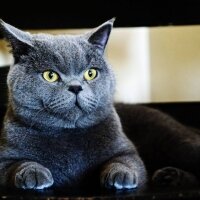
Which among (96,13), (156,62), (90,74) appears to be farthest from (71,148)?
(156,62)

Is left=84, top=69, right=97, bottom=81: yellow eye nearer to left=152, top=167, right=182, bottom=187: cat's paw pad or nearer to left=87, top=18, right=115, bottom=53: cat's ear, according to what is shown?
left=87, top=18, right=115, bottom=53: cat's ear

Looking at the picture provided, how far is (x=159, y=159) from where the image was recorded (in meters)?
1.31

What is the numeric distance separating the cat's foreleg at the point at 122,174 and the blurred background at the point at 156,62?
894 mm

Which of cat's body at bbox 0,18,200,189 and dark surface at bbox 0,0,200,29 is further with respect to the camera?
dark surface at bbox 0,0,200,29

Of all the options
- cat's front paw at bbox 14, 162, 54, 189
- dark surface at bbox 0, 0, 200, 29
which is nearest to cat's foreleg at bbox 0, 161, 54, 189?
cat's front paw at bbox 14, 162, 54, 189

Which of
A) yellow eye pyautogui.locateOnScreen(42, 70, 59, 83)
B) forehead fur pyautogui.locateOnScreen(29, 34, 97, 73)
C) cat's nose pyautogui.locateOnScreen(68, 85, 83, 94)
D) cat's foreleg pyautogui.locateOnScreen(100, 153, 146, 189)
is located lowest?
cat's foreleg pyautogui.locateOnScreen(100, 153, 146, 189)

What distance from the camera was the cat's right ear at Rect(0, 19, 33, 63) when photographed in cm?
98

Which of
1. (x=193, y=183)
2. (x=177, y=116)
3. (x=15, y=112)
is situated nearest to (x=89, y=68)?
(x=15, y=112)

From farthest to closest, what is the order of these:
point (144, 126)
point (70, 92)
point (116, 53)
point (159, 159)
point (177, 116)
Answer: point (116, 53), point (177, 116), point (144, 126), point (159, 159), point (70, 92)

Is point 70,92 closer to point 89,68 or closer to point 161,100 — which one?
point 89,68

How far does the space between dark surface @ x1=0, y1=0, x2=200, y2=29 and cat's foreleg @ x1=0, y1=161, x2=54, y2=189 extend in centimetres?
62

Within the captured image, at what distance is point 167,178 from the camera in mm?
1029

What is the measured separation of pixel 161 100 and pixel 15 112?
1.01 m

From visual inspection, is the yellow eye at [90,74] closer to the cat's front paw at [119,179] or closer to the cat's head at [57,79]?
the cat's head at [57,79]
